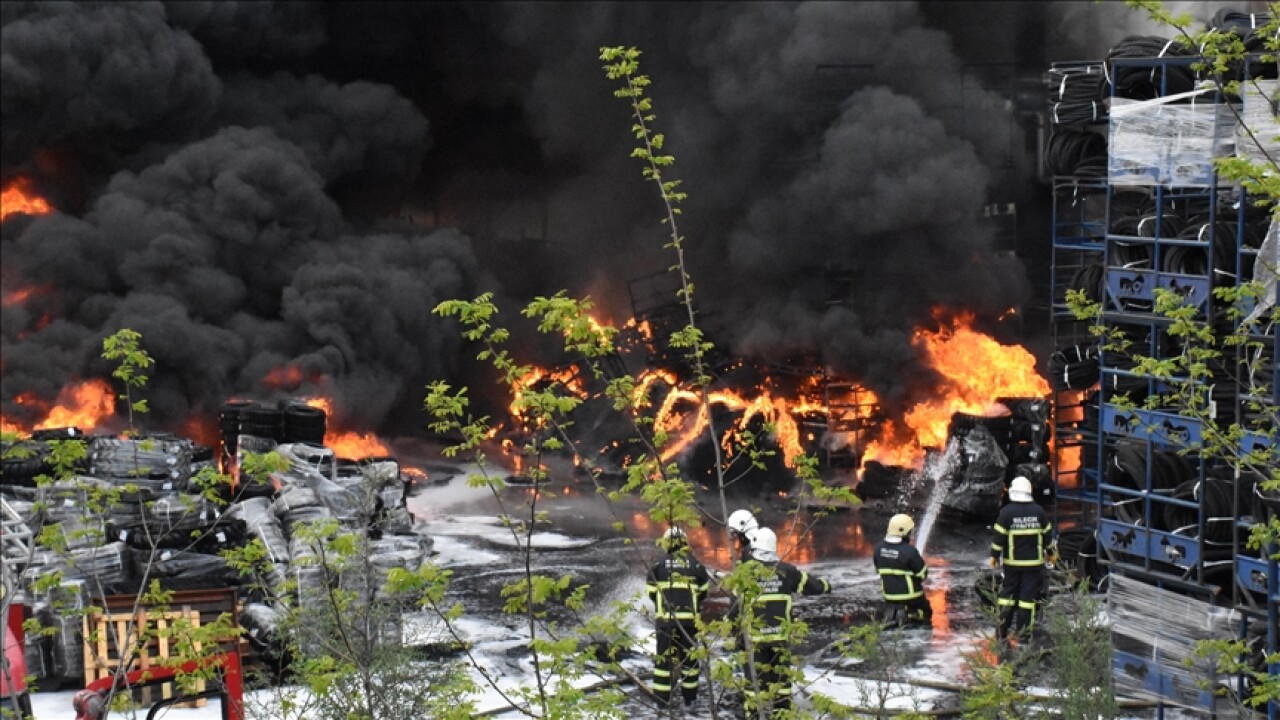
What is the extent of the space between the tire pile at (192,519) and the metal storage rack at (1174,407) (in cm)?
450

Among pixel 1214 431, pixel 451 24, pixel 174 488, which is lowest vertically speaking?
pixel 174 488

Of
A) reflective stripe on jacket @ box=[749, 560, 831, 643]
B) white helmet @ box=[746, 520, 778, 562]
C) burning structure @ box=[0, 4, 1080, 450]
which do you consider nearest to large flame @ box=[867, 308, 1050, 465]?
burning structure @ box=[0, 4, 1080, 450]

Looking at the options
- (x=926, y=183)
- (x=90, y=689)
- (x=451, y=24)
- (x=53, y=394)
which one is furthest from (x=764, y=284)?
(x=90, y=689)

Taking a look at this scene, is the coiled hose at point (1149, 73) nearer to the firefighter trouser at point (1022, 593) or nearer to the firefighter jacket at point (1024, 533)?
the firefighter jacket at point (1024, 533)

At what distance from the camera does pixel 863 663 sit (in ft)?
36.6

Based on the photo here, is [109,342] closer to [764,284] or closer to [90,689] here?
[90,689]

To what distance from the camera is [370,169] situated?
73.0 feet

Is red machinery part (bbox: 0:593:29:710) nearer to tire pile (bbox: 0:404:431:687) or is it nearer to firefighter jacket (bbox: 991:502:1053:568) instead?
tire pile (bbox: 0:404:431:687)

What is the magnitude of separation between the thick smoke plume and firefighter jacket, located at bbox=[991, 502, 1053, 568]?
257 inches

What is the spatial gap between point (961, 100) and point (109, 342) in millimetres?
14211

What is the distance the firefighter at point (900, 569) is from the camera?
11.4 meters

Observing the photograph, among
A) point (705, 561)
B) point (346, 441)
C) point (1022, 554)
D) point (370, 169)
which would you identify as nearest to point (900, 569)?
point (1022, 554)

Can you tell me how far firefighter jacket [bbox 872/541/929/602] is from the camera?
37.5ft

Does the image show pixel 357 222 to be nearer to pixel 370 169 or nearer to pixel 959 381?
pixel 370 169
